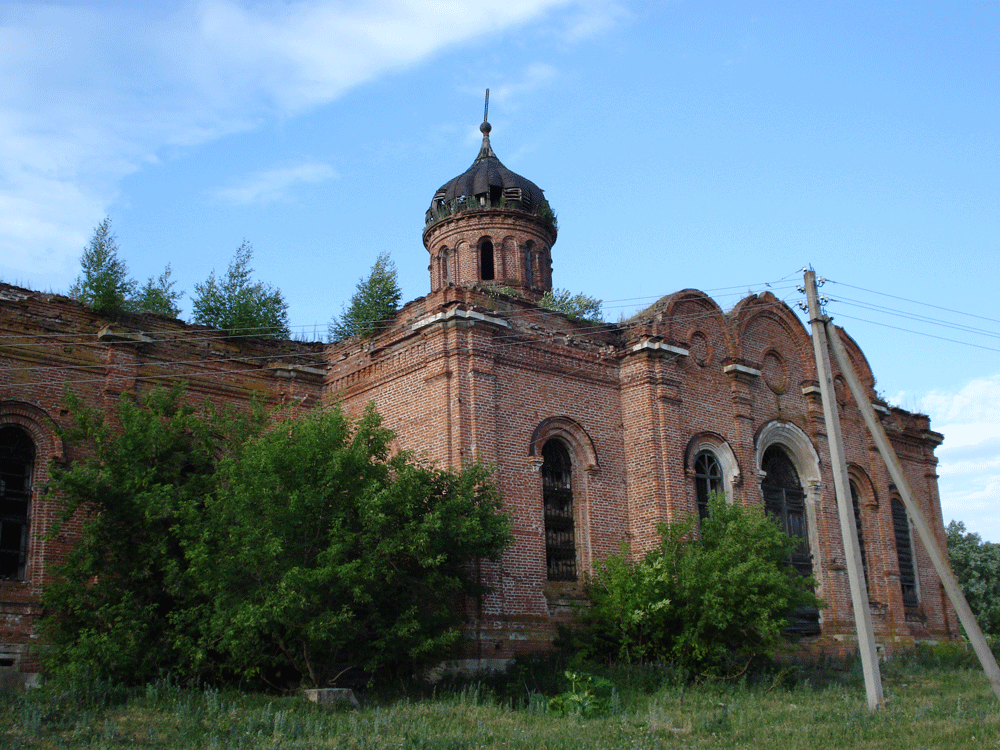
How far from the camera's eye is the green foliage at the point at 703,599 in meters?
16.6

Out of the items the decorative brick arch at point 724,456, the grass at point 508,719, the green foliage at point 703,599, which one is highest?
the decorative brick arch at point 724,456

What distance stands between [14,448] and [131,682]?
5.11m

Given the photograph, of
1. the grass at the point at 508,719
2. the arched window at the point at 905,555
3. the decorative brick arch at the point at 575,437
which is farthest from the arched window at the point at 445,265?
the arched window at the point at 905,555

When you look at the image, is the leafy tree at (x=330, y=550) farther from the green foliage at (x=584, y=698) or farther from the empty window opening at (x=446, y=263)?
the empty window opening at (x=446, y=263)

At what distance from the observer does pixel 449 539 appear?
15.4 meters

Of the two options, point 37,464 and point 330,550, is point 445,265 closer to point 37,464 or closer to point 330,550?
point 37,464

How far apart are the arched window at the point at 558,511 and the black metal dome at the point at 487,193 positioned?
9378mm

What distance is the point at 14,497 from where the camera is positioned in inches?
675

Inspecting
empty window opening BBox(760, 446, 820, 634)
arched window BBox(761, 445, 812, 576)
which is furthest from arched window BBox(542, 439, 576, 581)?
arched window BBox(761, 445, 812, 576)

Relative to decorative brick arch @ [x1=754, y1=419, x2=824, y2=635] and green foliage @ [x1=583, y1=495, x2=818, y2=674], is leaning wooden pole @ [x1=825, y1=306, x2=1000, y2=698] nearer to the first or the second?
green foliage @ [x1=583, y1=495, x2=818, y2=674]

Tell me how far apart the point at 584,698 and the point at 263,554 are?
5.06 m

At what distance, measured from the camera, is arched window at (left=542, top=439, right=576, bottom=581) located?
61.5 feet

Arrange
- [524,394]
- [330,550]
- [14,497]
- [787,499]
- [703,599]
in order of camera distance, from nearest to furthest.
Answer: [330,550] → [703,599] → [14,497] → [524,394] → [787,499]

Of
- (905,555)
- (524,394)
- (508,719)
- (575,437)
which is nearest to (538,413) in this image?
(524,394)
